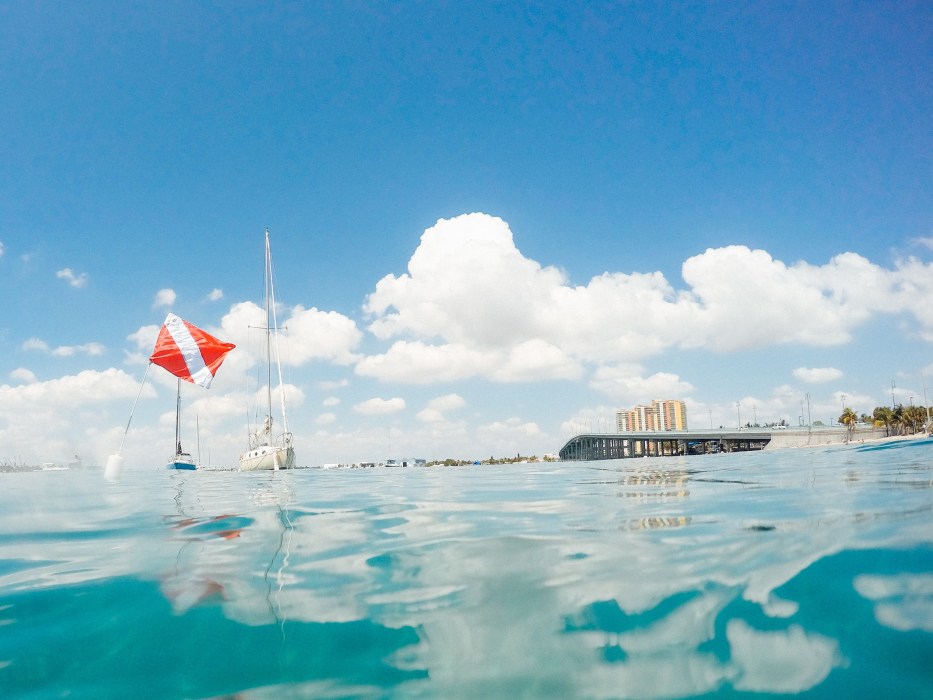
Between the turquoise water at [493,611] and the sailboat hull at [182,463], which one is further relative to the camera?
the sailboat hull at [182,463]

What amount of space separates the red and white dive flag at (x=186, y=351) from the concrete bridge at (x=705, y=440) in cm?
12186

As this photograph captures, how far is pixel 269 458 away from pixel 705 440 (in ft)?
437

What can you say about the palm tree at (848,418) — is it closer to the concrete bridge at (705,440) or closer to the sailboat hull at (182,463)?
the concrete bridge at (705,440)

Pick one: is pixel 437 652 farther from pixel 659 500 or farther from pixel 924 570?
pixel 659 500

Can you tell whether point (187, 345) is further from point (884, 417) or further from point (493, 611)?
point (884, 417)

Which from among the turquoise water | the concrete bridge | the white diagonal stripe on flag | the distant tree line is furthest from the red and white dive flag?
the distant tree line

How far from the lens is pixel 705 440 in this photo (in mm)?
151250

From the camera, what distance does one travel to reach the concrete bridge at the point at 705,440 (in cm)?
12600

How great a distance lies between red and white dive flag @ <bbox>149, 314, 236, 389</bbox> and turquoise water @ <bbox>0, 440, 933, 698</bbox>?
26167mm

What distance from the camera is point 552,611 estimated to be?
4.66 m

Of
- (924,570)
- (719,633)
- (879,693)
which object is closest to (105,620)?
(719,633)

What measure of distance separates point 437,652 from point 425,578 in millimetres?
1448

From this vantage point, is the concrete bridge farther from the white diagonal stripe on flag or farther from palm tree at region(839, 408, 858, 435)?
the white diagonal stripe on flag

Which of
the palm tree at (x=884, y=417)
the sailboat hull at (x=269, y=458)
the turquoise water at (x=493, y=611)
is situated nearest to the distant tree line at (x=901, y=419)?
the palm tree at (x=884, y=417)
